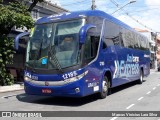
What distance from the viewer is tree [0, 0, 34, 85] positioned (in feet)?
62.0

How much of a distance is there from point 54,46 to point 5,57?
827 centimetres

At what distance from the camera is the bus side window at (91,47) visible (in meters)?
12.3

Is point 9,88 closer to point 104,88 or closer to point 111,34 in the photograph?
point 104,88

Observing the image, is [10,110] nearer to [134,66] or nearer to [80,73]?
[80,73]

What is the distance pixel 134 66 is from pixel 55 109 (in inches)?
400

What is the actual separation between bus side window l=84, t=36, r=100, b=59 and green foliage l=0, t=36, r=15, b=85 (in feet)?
26.2

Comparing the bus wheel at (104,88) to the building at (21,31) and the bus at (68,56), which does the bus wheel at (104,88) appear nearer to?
the bus at (68,56)

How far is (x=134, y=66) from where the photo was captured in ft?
67.9

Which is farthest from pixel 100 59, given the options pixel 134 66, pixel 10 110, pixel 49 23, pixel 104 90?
pixel 134 66

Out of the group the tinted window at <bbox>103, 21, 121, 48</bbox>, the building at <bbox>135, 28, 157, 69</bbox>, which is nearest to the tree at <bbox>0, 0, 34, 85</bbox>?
the tinted window at <bbox>103, 21, 121, 48</bbox>

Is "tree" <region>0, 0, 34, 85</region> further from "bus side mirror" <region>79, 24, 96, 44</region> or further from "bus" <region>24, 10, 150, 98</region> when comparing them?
"bus side mirror" <region>79, 24, 96, 44</region>

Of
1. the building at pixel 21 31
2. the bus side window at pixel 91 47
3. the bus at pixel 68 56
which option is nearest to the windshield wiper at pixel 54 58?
the bus at pixel 68 56

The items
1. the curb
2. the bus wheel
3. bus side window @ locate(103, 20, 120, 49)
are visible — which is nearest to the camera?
the bus wheel

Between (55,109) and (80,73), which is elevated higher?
(80,73)
